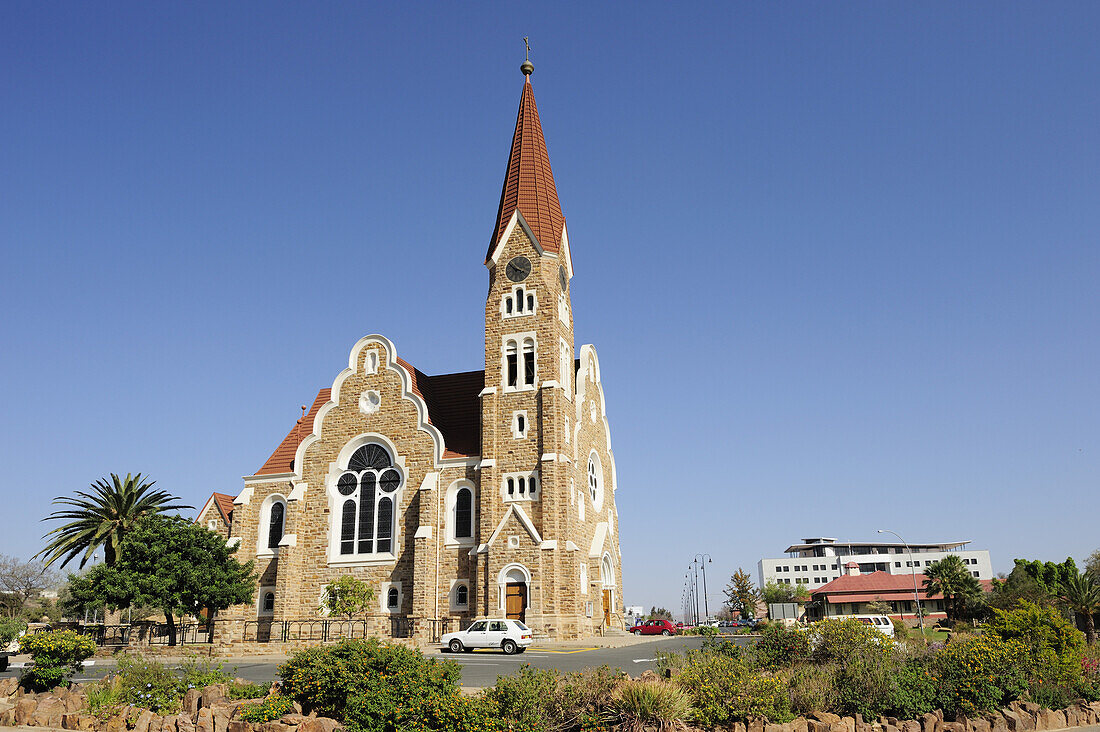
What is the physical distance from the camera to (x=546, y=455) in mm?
39438

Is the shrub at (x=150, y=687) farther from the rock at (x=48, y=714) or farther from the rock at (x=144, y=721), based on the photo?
the rock at (x=48, y=714)

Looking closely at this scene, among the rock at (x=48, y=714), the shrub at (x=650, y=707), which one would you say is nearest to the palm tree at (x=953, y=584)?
the shrub at (x=650, y=707)

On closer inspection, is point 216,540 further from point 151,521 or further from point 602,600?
point 602,600

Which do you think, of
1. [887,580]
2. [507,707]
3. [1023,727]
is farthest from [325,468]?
[887,580]

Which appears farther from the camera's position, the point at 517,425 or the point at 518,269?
the point at 518,269

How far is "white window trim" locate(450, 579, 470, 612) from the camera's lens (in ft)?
129

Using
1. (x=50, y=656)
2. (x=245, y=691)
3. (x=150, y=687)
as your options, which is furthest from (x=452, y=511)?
(x=150, y=687)

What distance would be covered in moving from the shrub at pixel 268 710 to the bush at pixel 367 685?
0.24 metres

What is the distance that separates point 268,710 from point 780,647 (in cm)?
990

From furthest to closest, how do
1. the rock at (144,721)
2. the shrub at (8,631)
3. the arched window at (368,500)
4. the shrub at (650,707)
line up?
1. the arched window at (368,500)
2. the shrub at (8,631)
3. the rock at (144,721)
4. the shrub at (650,707)

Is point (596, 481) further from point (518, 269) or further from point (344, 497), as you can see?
point (344, 497)

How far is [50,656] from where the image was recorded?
54.8 ft

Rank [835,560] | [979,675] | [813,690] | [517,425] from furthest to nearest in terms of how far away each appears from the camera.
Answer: [835,560]
[517,425]
[979,675]
[813,690]

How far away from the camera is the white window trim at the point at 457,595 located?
1549 inches
